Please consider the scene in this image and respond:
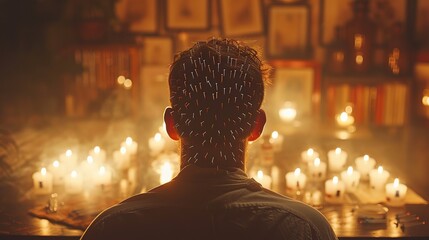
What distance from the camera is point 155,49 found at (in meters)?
4.98

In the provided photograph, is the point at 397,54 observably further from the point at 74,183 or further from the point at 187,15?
the point at 74,183

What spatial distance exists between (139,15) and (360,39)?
1.81m

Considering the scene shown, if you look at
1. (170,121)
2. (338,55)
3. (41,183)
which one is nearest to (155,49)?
(338,55)

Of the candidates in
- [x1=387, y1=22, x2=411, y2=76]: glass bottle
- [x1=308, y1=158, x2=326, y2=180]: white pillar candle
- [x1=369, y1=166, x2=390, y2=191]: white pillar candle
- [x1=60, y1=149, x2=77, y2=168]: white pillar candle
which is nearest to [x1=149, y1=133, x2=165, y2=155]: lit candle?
[x1=60, y1=149, x2=77, y2=168]: white pillar candle

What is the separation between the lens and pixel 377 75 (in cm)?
463

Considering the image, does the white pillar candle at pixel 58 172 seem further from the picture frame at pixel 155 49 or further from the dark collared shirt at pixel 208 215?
the picture frame at pixel 155 49

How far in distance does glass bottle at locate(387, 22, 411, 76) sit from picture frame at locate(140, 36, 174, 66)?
177cm

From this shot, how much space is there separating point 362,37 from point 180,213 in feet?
12.0

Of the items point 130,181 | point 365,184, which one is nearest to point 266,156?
point 365,184

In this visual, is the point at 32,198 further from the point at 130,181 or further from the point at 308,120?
the point at 308,120

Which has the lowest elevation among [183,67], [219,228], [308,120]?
[308,120]

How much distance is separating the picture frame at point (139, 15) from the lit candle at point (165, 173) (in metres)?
2.29

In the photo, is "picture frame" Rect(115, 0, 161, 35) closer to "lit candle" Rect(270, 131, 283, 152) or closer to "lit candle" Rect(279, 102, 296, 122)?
"lit candle" Rect(279, 102, 296, 122)

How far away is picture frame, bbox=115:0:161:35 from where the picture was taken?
4.91 meters
